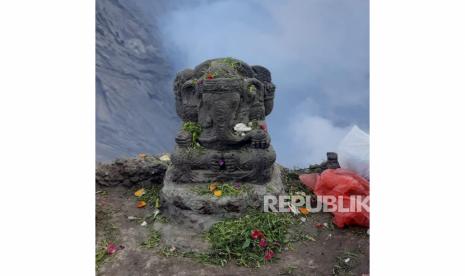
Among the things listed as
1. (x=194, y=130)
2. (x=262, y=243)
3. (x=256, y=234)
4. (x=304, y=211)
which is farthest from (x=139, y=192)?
(x=304, y=211)

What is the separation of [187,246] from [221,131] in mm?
1433

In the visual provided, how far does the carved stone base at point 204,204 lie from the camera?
451cm

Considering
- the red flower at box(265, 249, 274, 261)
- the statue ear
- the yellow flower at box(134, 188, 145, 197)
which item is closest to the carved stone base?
the red flower at box(265, 249, 274, 261)

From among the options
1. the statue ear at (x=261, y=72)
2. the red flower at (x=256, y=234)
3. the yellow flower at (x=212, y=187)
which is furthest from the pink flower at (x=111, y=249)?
the statue ear at (x=261, y=72)

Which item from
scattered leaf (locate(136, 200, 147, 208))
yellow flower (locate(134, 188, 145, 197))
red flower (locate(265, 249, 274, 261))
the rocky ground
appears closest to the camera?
the rocky ground

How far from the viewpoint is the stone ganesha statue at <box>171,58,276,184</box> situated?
15.3 ft

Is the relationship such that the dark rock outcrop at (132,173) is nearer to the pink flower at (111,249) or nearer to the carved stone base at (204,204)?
the carved stone base at (204,204)

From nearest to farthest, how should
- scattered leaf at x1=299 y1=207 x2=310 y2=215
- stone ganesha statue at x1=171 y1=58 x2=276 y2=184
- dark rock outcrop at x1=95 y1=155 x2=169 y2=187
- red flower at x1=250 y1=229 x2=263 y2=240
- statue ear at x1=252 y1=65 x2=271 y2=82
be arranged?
red flower at x1=250 y1=229 x2=263 y2=240
stone ganesha statue at x1=171 y1=58 x2=276 y2=184
scattered leaf at x1=299 y1=207 x2=310 y2=215
statue ear at x1=252 y1=65 x2=271 y2=82
dark rock outcrop at x1=95 y1=155 x2=169 y2=187

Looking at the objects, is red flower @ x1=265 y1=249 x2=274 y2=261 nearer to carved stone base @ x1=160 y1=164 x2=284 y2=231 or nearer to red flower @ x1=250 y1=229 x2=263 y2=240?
red flower @ x1=250 y1=229 x2=263 y2=240

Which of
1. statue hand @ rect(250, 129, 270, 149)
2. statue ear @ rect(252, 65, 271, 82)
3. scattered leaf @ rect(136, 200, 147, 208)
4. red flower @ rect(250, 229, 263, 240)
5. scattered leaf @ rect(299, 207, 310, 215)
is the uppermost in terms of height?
statue ear @ rect(252, 65, 271, 82)

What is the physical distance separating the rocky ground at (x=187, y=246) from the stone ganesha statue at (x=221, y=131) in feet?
2.52

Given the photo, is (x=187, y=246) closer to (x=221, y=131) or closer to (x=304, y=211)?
(x=221, y=131)

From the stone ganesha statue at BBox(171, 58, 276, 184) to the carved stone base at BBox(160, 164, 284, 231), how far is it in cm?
19

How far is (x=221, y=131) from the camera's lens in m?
4.77
